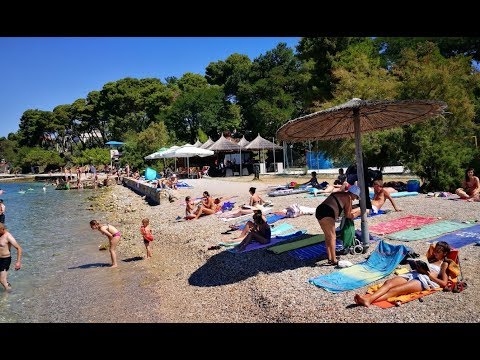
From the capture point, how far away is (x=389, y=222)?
848cm

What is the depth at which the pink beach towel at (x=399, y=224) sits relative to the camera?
25.8 ft

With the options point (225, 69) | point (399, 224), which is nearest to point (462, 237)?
point (399, 224)

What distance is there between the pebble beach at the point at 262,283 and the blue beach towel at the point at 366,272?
139 millimetres

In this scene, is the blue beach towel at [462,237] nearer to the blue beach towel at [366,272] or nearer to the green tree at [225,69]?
the blue beach towel at [366,272]

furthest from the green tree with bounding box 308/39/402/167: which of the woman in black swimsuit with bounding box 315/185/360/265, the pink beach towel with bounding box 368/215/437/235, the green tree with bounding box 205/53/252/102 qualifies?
the green tree with bounding box 205/53/252/102

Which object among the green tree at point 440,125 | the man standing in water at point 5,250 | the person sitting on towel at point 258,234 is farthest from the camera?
the green tree at point 440,125

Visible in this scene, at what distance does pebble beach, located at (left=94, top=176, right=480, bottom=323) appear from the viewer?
181 inches

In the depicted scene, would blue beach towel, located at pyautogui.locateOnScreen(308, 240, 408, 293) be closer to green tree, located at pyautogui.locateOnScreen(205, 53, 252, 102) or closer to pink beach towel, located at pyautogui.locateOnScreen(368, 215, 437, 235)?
pink beach towel, located at pyautogui.locateOnScreen(368, 215, 437, 235)

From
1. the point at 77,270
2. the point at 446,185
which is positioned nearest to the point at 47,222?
the point at 77,270

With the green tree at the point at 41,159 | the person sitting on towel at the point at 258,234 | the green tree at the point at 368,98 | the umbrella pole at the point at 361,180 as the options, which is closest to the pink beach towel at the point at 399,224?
the umbrella pole at the point at 361,180

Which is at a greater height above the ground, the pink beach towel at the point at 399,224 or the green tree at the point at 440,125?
the green tree at the point at 440,125

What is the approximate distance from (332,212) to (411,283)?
1655 millimetres
